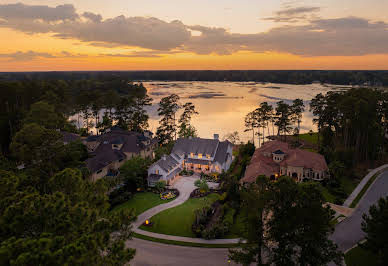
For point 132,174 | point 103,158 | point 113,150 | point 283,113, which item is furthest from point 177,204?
point 283,113

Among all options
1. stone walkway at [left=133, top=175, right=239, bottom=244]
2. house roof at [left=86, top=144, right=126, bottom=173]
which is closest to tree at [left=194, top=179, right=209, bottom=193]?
stone walkway at [left=133, top=175, right=239, bottom=244]

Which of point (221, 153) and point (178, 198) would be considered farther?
point (221, 153)

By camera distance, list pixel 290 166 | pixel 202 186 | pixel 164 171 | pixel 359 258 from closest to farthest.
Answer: pixel 359 258 < pixel 202 186 < pixel 164 171 < pixel 290 166

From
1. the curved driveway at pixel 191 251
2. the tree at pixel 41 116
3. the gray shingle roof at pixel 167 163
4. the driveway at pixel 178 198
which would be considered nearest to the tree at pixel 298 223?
the curved driveway at pixel 191 251

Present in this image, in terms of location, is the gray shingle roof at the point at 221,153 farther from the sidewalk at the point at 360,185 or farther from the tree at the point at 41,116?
the tree at the point at 41,116

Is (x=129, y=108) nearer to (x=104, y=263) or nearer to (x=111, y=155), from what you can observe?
(x=111, y=155)

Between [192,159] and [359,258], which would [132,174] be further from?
[359,258]

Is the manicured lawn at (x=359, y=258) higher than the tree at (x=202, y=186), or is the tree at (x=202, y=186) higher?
the tree at (x=202, y=186)
